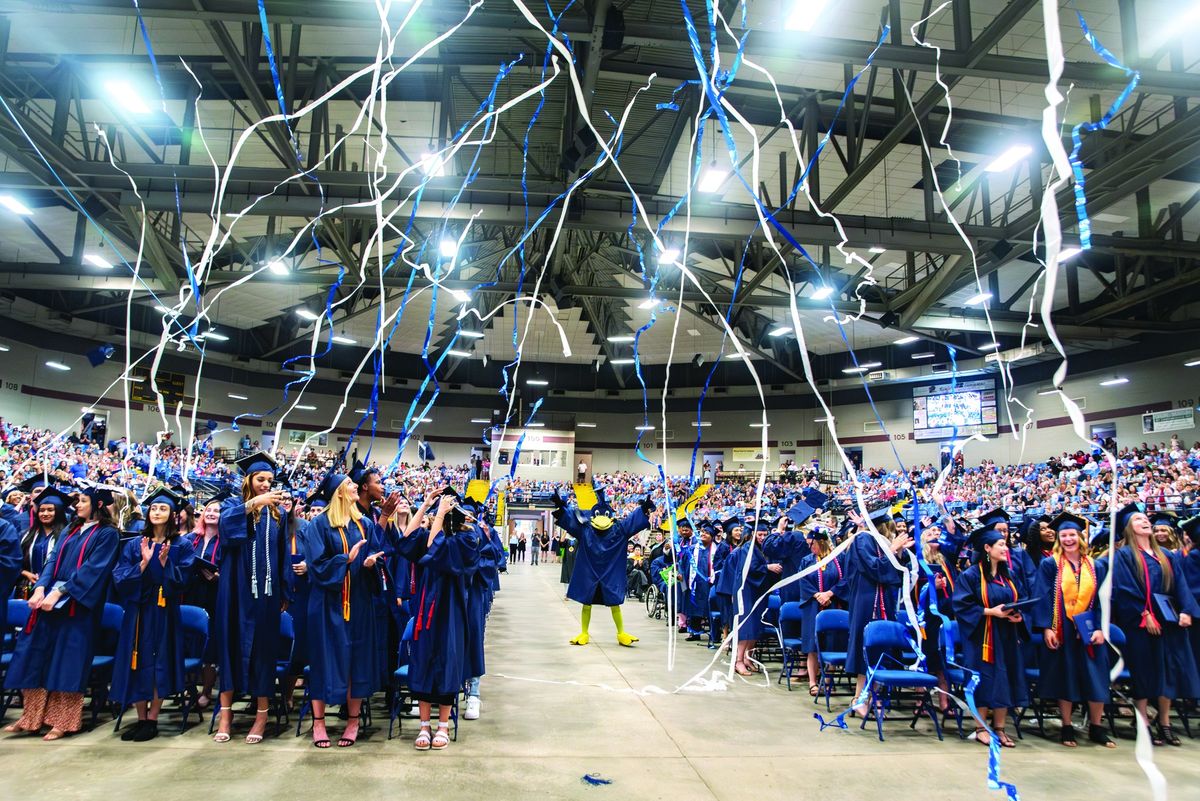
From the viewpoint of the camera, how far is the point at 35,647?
184 inches

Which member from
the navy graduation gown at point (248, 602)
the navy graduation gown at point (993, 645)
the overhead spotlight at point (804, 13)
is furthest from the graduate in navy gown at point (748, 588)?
the overhead spotlight at point (804, 13)

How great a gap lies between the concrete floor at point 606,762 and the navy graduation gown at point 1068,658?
379mm

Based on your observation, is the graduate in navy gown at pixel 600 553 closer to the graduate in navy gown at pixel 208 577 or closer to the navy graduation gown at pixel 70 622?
the graduate in navy gown at pixel 208 577

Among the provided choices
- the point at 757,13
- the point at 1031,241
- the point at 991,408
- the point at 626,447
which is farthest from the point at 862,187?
the point at 626,447

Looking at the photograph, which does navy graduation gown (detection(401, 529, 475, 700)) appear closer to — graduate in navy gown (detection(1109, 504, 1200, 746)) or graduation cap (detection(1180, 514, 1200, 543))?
graduate in navy gown (detection(1109, 504, 1200, 746))

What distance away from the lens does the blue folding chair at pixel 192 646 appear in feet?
16.6

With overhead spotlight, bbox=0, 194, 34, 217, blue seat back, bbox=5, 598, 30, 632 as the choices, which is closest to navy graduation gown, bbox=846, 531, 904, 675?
blue seat back, bbox=5, 598, 30, 632

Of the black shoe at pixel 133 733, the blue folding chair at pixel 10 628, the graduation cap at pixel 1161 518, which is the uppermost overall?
the graduation cap at pixel 1161 518

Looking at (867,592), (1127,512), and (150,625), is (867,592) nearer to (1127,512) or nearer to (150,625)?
(1127,512)

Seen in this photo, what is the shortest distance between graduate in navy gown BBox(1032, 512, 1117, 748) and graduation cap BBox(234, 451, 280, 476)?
559 centimetres

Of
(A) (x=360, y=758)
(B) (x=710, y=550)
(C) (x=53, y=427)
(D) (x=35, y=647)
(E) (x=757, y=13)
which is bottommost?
(A) (x=360, y=758)

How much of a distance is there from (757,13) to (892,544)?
7277 mm

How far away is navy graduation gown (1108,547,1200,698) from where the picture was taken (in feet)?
17.3

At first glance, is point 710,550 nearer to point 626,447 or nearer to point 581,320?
point 581,320
